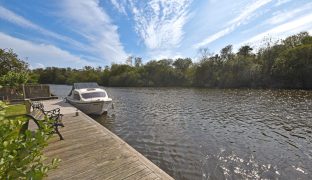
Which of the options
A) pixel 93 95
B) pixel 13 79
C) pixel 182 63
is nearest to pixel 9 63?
pixel 13 79

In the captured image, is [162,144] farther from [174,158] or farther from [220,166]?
[220,166]

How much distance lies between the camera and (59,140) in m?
8.82

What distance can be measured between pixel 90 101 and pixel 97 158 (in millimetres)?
12437

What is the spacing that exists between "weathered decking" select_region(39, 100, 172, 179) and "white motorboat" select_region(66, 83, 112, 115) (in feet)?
28.2

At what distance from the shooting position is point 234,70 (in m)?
60.9

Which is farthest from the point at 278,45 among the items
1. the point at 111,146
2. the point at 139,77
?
the point at 111,146

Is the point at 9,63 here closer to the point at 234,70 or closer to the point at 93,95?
the point at 93,95

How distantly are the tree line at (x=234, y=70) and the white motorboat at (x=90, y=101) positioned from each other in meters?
20.4

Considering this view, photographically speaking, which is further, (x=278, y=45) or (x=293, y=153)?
(x=278, y=45)

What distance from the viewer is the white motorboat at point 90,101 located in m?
18.7

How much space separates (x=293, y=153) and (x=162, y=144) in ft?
21.1

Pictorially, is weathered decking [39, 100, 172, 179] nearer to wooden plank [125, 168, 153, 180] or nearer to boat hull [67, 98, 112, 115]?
wooden plank [125, 168, 153, 180]

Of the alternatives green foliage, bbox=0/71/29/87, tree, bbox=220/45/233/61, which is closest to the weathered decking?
green foliage, bbox=0/71/29/87

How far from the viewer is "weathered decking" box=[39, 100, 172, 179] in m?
5.72
